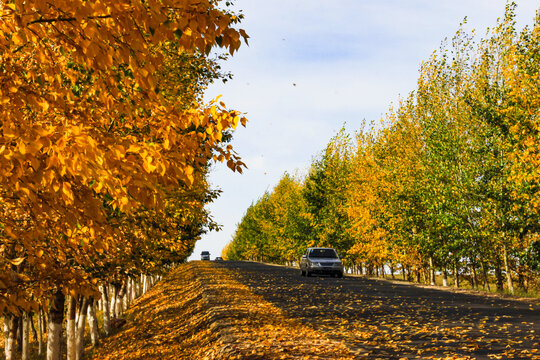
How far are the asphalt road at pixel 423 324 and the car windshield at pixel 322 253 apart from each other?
1320 centimetres

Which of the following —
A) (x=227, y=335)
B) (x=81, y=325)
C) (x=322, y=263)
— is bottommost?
(x=81, y=325)

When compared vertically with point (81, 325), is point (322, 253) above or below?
above

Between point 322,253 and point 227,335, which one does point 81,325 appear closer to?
point 227,335

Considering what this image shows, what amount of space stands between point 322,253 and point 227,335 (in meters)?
21.5

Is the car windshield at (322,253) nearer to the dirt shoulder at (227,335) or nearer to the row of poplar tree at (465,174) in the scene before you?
the row of poplar tree at (465,174)

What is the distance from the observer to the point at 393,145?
102 ft

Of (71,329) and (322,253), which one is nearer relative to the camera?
(71,329)

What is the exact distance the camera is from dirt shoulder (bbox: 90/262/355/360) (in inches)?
340

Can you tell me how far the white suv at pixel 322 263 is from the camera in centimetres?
3064

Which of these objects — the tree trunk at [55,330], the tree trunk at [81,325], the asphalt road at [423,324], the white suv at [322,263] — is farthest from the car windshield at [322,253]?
the tree trunk at [55,330]

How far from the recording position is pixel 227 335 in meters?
10.8

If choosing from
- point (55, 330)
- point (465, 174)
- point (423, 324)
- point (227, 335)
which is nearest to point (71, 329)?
point (55, 330)

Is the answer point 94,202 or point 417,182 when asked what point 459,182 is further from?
point 94,202

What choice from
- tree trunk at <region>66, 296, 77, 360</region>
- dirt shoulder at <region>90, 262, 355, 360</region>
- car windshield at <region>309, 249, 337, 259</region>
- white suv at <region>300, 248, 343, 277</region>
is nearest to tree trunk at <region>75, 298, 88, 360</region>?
Result: dirt shoulder at <region>90, 262, 355, 360</region>
